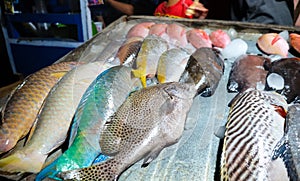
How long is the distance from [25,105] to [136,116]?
2.21ft

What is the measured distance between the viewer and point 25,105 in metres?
1.60

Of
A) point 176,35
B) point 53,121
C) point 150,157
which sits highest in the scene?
point 176,35

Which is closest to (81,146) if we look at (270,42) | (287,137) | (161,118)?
(161,118)

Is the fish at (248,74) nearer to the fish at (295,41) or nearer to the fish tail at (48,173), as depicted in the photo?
the fish at (295,41)

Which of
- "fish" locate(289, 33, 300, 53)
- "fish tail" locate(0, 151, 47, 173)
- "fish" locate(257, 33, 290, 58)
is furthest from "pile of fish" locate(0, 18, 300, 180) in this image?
"fish" locate(289, 33, 300, 53)

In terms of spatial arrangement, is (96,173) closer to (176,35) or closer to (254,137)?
(254,137)

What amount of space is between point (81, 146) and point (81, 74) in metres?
0.62

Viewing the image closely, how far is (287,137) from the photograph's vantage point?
131 centimetres

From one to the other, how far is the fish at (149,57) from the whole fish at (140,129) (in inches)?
11.3

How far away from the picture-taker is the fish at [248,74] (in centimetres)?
194

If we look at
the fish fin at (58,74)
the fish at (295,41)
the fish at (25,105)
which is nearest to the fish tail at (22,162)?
the fish at (25,105)

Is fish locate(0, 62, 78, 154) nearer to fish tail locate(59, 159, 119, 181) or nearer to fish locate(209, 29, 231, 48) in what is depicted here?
fish tail locate(59, 159, 119, 181)

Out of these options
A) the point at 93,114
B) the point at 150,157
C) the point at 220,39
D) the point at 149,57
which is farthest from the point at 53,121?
the point at 220,39

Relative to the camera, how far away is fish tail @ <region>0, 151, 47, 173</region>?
4.20 feet
